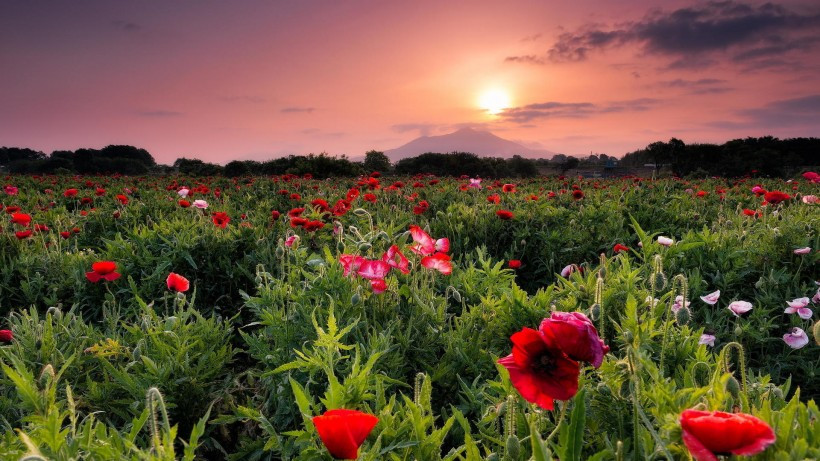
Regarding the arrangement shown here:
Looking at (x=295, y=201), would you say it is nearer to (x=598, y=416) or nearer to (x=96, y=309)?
(x=96, y=309)

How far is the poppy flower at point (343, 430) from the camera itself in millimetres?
1029

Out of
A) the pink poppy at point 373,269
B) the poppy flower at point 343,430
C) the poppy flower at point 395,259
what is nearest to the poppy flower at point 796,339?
the poppy flower at point 395,259

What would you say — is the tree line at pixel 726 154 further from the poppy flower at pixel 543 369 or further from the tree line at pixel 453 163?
the poppy flower at pixel 543 369

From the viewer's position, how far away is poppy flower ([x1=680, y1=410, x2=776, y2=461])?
79 centimetres

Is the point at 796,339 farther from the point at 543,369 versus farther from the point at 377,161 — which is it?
the point at 377,161

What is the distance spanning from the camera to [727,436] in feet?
2.61

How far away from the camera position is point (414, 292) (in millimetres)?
2592

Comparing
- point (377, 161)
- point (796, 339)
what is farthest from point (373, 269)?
point (377, 161)

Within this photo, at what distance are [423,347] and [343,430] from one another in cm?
143

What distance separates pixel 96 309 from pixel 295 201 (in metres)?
3.98

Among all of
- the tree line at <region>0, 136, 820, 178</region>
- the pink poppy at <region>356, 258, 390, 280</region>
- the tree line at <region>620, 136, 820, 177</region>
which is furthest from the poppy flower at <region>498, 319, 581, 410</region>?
the tree line at <region>620, 136, 820, 177</region>

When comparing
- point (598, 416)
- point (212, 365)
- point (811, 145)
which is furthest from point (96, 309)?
point (811, 145)

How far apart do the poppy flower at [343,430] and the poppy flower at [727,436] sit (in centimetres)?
58

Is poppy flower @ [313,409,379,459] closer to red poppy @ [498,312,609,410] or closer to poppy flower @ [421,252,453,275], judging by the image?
red poppy @ [498,312,609,410]
